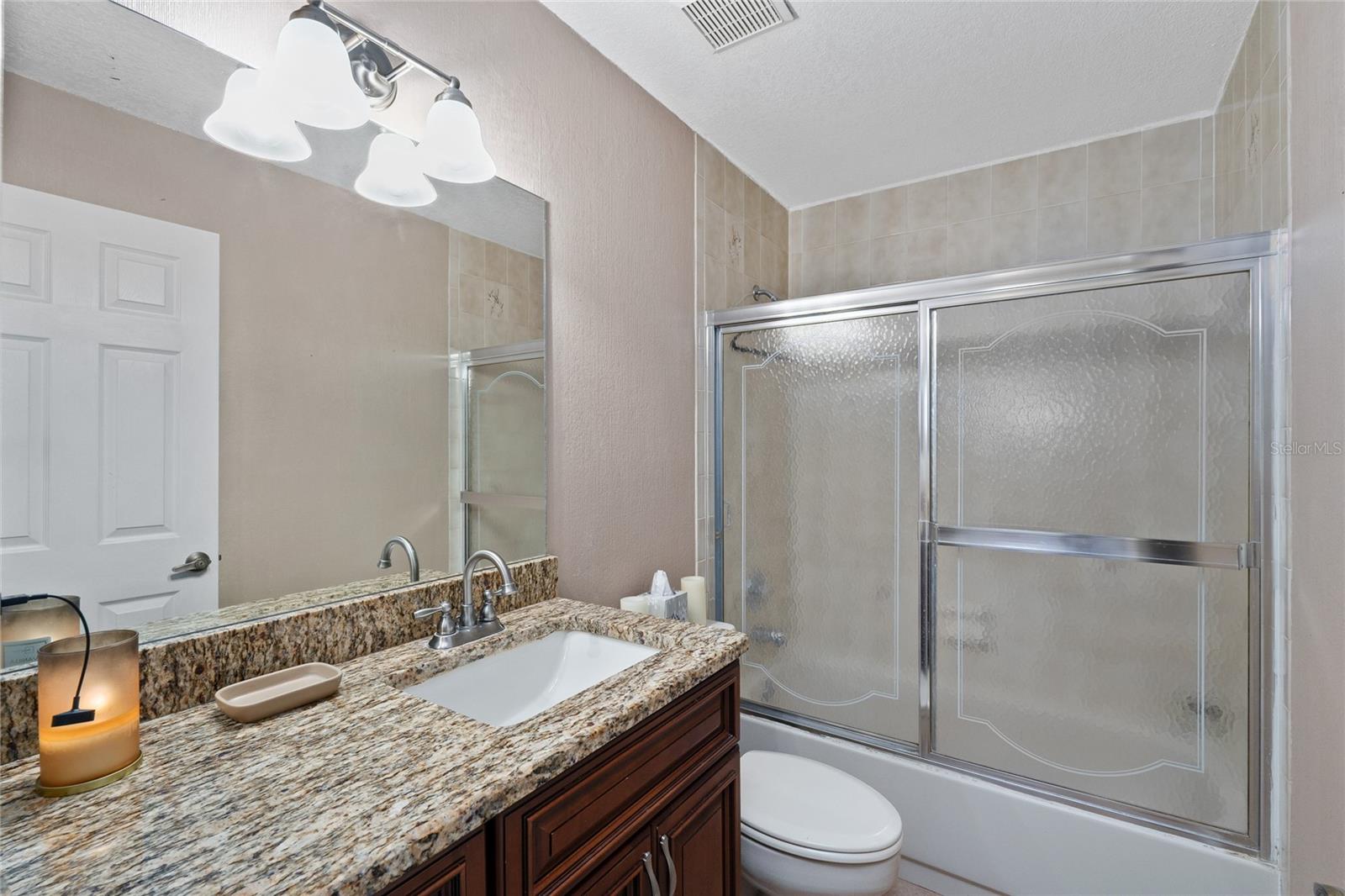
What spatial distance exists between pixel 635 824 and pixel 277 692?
1.92ft

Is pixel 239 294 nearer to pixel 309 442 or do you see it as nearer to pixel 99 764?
pixel 309 442

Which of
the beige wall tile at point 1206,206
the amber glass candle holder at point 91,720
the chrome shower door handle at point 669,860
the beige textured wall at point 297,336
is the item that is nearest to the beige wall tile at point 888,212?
the beige wall tile at point 1206,206

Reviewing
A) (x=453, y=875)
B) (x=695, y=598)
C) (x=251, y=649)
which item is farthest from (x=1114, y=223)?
(x=251, y=649)

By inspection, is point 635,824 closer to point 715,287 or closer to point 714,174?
point 715,287

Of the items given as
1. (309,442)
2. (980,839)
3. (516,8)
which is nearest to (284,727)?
(309,442)

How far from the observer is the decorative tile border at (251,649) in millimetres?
756

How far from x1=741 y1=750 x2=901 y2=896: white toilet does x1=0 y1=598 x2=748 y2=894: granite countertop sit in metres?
0.67

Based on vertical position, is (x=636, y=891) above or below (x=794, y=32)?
below

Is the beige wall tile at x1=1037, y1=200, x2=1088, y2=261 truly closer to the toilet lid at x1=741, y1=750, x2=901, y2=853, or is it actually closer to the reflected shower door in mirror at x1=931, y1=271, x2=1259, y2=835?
the reflected shower door in mirror at x1=931, y1=271, x2=1259, y2=835

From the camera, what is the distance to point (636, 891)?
0.95 m

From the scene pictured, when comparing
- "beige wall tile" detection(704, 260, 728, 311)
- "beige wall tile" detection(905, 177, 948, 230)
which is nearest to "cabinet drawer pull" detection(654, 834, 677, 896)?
"beige wall tile" detection(704, 260, 728, 311)

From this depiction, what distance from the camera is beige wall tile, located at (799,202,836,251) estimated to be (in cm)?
274

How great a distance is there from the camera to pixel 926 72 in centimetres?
183

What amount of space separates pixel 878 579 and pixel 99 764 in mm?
1829
